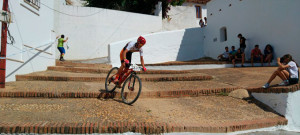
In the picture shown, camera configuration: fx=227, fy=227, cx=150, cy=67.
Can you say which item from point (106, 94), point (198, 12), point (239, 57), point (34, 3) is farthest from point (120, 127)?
point (198, 12)

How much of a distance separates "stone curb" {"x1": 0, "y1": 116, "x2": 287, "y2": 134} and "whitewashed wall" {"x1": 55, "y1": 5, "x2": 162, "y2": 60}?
1045 centimetres

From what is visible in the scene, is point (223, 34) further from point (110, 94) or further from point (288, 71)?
point (110, 94)

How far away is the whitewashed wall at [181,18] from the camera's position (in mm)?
18953

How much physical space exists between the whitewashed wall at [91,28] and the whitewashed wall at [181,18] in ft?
13.2

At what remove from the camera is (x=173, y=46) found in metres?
14.6

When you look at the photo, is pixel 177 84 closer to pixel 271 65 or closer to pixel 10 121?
pixel 10 121

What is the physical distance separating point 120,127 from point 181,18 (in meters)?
17.4

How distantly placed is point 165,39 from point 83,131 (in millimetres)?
11365

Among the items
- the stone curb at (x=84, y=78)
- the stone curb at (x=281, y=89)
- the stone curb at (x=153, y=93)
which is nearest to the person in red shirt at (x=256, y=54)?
the stone curb at (x=84, y=78)

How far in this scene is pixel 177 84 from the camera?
7016mm

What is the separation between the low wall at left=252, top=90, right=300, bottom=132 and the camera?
14.8 feet

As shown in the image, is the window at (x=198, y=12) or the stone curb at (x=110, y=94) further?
the window at (x=198, y=12)

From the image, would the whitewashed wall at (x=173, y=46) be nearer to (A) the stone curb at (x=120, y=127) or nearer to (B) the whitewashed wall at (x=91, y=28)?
(B) the whitewashed wall at (x=91, y=28)

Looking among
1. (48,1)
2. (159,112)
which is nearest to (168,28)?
(48,1)
